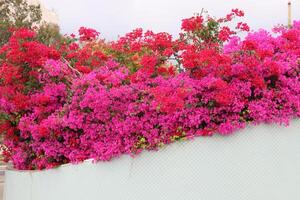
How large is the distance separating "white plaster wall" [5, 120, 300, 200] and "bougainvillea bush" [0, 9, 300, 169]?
0.48 feet

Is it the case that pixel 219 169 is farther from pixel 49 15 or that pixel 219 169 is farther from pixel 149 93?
pixel 49 15

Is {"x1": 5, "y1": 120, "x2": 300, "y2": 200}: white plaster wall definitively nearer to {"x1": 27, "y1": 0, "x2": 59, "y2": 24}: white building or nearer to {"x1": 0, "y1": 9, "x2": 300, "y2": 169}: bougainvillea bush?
{"x1": 0, "y1": 9, "x2": 300, "y2": 169}: bougainvillea bush

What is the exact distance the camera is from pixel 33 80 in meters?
8.18

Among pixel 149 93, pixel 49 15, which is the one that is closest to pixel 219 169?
pixel 149 93

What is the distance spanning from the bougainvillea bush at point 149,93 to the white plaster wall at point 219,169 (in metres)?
0.15

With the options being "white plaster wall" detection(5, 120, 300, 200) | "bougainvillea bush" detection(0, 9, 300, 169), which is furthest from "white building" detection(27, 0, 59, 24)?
"white plaster wall" detection(5, 120, 300, 200)

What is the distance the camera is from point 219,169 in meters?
6.52

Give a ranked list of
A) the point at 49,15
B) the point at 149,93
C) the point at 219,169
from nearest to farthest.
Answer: the point at 219,169 < the point at 149,93 < the point at 49,15

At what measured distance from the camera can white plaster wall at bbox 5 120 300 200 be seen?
652 centimetres

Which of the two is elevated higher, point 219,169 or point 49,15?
point 49,15

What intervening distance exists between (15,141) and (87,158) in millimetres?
1877

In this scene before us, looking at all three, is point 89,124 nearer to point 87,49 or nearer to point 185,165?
point 185,165

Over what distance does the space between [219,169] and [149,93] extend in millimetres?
1224

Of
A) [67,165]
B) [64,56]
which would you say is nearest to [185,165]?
[67,165]
